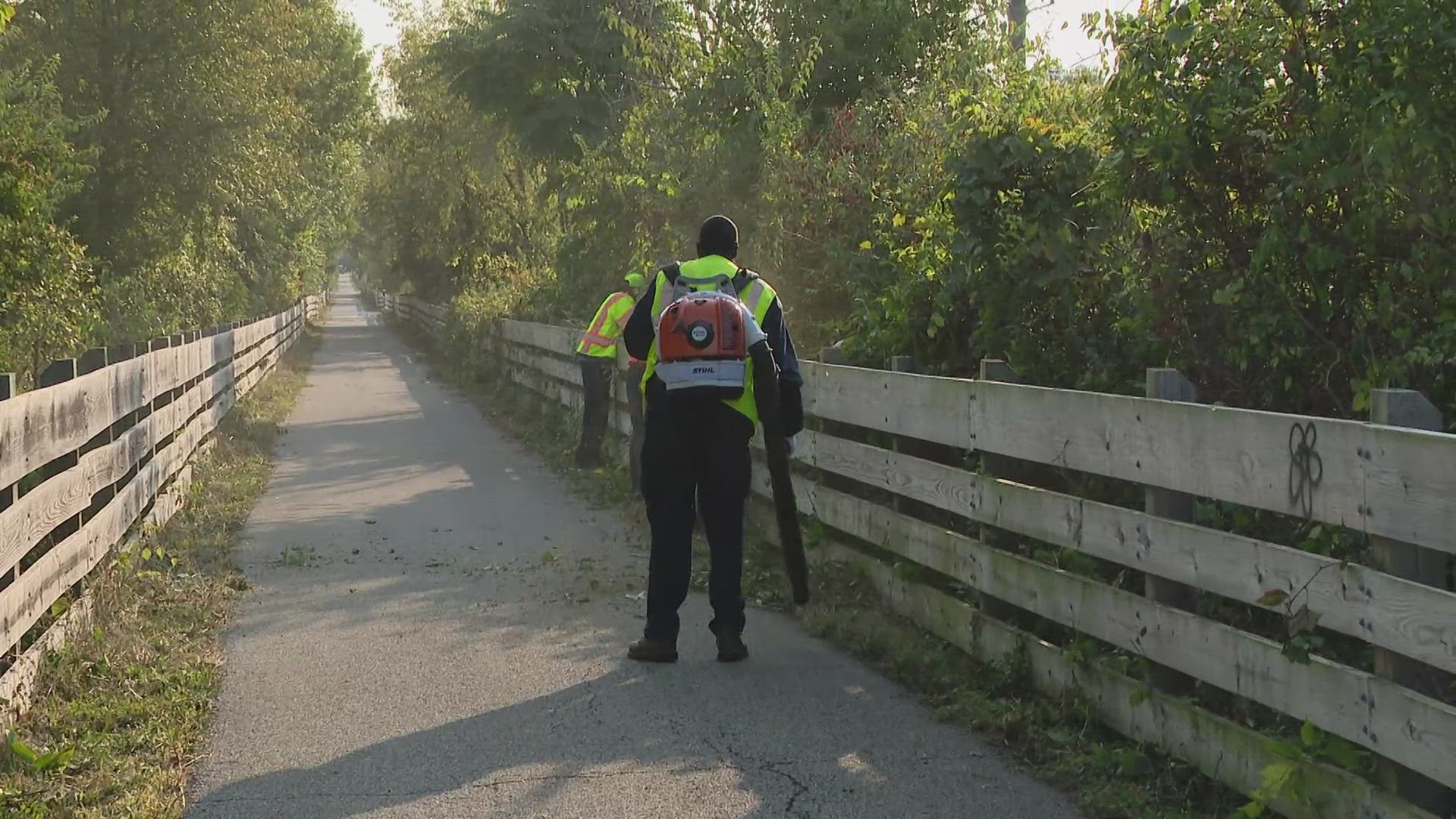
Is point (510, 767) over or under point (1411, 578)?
under

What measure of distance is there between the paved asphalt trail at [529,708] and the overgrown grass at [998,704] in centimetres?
12

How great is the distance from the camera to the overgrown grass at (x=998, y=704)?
4.83 metres

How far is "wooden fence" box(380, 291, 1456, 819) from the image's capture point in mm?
3848

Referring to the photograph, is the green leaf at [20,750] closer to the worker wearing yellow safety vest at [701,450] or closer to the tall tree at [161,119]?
the worker wearing yellow safety vest at [701,450]

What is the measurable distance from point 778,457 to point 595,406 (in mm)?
7155

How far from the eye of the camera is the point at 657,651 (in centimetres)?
Answer: 683

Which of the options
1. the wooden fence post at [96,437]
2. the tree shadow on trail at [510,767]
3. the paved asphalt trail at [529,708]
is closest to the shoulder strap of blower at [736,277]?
the paved asphalt trail at [529,708]

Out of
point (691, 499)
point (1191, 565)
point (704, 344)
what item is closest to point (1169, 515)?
point (1191, 565)

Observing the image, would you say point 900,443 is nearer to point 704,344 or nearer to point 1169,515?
point 704,344

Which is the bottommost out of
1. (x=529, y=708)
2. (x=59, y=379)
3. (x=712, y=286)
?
(x=529, y=708)

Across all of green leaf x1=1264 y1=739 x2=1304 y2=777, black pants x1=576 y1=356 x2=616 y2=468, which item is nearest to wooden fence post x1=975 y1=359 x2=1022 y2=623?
green leaf x1=1264 y1=739 x2=1304 y2=777

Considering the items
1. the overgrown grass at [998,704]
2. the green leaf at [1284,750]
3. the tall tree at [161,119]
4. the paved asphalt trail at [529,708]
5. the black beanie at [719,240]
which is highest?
the tall tree at [161,119]

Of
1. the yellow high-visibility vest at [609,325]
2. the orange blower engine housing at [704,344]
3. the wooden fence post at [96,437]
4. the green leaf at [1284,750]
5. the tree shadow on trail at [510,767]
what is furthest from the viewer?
the yellow high-visibility vest at [609,325]

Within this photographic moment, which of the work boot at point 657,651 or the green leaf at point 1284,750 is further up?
the green leaf at point 1284,750
